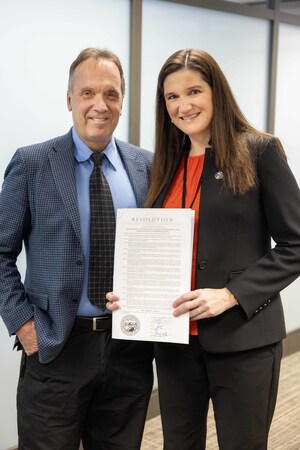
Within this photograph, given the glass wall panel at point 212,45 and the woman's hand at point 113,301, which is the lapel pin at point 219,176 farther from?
the glass wall panel at point 212,45

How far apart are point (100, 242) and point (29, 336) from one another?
32 cm

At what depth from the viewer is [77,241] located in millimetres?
1554

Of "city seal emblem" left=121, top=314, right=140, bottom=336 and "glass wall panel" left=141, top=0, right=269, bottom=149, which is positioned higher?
"glass wall panel" left=141, top=0, right=269, bottom=149

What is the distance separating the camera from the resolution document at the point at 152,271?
1.45 meters

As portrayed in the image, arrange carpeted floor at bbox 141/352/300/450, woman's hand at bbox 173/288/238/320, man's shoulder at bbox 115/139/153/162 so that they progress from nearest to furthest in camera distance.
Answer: woman's hand at bbox 173/288/238/320
man's shoulder at bbox 115/139/153/162
carpeted floor at bbox 141/352/300/450

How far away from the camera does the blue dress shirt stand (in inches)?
62.3

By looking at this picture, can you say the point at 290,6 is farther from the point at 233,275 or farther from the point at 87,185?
the point at 233,275

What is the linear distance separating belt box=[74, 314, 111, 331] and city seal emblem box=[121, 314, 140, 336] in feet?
0.32

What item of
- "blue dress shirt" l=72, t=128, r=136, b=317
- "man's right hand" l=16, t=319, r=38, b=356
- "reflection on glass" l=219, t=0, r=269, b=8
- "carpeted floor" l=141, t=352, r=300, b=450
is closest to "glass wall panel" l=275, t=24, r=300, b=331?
"reflection on glass" l=219, t=0, r=269, b=8

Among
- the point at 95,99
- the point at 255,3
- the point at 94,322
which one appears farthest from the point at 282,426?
the point at 255,3

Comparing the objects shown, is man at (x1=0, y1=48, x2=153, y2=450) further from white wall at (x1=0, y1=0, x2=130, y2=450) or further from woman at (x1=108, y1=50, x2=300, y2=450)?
white wall at (x1=0, y1=0, x2=130, y2=450)

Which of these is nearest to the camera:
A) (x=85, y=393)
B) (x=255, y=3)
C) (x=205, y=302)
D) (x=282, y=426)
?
(x=205, y=302)

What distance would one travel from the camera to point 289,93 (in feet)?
11.5

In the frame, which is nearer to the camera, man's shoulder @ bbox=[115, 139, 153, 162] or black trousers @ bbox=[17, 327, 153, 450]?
black trousers @ bbox=[17, 327, 153, 450]
